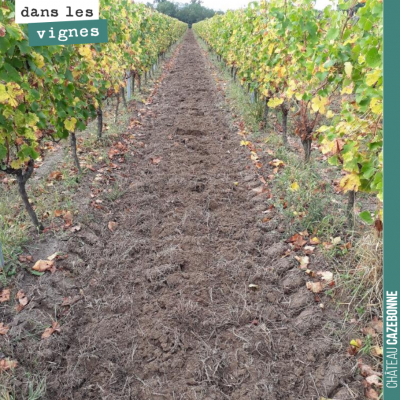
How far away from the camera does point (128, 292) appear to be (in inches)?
111

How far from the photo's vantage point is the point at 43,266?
9.52ft

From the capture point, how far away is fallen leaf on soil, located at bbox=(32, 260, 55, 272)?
9.49 ft

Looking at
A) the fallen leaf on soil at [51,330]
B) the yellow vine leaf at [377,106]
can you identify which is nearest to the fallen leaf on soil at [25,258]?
the fallen leaf on soil at [51,330]

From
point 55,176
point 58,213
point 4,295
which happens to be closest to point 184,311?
point 4,295

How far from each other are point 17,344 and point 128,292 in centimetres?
85

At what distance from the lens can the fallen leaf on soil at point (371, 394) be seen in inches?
77.7

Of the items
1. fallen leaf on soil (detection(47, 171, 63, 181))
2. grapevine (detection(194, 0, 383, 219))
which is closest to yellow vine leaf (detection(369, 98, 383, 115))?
grapevine (detection(194, 0, 383, 219))

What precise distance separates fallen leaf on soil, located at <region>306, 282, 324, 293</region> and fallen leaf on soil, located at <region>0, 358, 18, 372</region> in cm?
215

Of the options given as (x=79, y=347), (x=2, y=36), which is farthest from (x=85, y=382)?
(x=2, y=36)

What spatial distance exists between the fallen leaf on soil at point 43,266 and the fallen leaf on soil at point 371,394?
246 centimetres

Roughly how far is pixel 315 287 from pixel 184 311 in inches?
41.6

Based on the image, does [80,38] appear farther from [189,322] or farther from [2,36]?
[189,322]

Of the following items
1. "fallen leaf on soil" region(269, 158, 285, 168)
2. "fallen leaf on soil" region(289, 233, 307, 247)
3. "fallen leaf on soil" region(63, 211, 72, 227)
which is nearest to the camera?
"fallen leaf on soil" region(289, 233, 307, 247)

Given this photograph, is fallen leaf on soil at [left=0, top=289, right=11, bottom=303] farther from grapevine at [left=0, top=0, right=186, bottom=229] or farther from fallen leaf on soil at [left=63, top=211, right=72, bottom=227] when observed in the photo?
fallen leaf on soil at [left=63, top=211, right=72, bottom=227]
